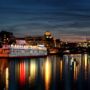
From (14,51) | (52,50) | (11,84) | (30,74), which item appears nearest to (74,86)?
(11,84)

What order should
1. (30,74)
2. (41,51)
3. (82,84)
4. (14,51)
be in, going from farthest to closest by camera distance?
(41,51) → (14,51) → (30,74) → (82,84)

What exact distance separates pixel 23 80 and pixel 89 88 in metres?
→ 6.32

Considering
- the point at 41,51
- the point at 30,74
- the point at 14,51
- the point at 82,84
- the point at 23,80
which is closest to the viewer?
the point at 82,84

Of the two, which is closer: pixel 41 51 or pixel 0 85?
pixel 0 85

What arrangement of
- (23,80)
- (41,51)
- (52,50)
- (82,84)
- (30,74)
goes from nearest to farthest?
1. (82,84)
2. (23,80)
3. (30,74)
4. (41,51)
5. (52,50)

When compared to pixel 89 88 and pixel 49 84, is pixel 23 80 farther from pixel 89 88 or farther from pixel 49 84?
pixel 89 88

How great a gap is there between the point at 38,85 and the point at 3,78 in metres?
3.76

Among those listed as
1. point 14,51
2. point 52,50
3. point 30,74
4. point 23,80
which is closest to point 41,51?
point 14,51

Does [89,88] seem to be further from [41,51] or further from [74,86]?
[41,51]

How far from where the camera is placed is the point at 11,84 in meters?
28.5

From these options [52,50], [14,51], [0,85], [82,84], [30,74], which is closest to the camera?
[0,85]

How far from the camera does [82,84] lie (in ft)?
95.2

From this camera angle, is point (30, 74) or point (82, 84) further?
point (30, 74)

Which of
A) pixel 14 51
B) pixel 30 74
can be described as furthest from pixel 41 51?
pixel 30 74
